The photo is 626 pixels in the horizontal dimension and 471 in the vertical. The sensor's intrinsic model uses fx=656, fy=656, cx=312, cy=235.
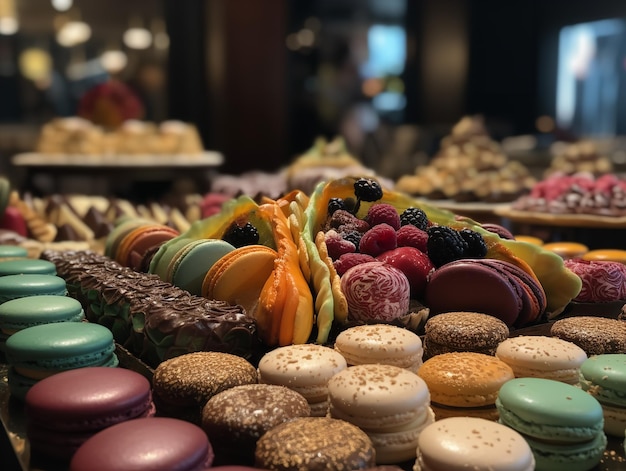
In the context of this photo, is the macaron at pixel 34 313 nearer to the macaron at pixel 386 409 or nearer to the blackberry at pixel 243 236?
the blackberry at pixel 243 236

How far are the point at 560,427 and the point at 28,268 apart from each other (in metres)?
1.51

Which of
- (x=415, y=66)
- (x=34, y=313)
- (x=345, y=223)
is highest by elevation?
(x=415, y=66)

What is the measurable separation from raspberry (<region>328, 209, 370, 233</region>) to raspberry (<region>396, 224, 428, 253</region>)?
11 centimetres

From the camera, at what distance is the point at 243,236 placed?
1845 mm

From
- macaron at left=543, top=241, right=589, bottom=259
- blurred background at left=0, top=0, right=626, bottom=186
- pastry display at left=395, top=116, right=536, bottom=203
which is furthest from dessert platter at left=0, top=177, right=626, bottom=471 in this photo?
blurred background at left=0, top=0, right=626, bottom=186

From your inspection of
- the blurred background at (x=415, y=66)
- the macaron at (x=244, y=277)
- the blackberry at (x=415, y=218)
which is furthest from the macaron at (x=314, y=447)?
the blurred background at (x=415, y=66)

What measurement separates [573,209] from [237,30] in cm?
491

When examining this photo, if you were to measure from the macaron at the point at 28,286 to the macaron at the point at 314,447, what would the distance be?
38.1 inches

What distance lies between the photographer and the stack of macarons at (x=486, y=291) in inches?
62.9

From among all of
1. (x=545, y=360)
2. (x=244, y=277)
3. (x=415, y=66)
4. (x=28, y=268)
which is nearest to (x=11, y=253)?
(x=28, y=268)

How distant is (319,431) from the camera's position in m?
1.00

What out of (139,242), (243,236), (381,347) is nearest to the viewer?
(381,347)

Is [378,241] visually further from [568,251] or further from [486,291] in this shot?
[568,251]

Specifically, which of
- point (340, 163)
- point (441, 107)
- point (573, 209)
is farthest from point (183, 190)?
point (441, 107)
